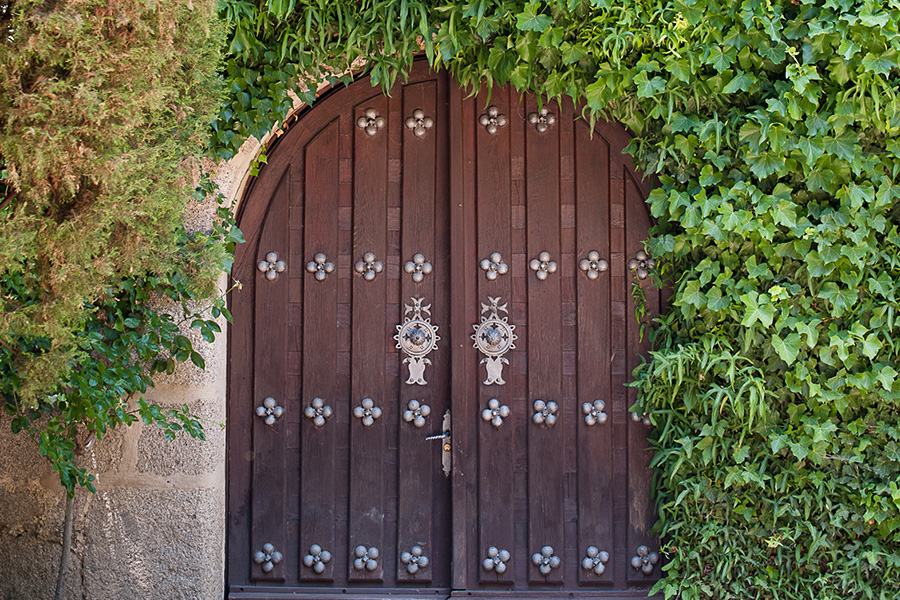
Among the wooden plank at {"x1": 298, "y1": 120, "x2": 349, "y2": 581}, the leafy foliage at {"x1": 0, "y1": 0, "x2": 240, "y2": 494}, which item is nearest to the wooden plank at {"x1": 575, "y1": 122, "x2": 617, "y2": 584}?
the wooden plank at {"x1": 298, "y1": 120, "x2": 349, "y2": 581}

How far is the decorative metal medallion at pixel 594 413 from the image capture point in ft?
Answer: 10.2

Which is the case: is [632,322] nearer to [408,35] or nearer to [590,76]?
[590,76]

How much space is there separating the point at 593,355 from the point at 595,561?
760 millimetres

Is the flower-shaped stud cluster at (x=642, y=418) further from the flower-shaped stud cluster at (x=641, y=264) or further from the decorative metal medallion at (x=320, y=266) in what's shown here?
the decorative metal medallion at (x=320, y=266)

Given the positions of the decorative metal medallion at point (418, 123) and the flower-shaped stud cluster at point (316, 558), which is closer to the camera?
the flower-shaped stud cluster at point (316, 558)

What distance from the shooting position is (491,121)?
127 inches

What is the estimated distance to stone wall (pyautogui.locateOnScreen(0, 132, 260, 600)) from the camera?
281 centimetres

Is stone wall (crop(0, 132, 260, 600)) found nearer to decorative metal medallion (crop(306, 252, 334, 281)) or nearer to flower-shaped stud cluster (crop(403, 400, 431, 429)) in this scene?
decorative metal medallion (crop(306, 252, 334, 281))

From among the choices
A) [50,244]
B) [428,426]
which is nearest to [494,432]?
[428,426]

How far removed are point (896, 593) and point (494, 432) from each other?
143cm

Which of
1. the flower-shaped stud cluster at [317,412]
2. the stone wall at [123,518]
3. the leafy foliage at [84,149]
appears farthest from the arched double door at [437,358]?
the leafy foliage at [84,149]

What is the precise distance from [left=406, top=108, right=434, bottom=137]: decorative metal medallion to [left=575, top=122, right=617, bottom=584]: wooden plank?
580mm

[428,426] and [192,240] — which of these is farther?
[428,426]

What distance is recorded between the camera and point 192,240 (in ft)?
8.68
